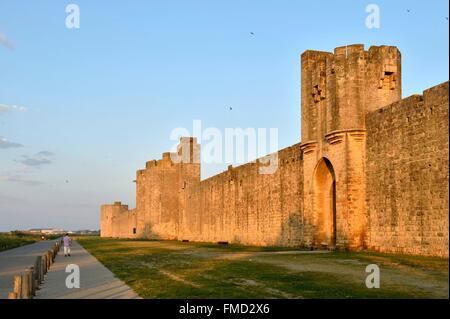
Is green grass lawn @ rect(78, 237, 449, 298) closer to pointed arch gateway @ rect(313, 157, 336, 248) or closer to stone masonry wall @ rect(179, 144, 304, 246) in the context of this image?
pointed arch gateway @ rect(313, 157, 336, 248)

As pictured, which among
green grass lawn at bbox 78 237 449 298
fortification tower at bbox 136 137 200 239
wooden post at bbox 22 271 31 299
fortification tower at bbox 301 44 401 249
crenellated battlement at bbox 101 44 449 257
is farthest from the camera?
fortification tower at bbox 136 137 200 239

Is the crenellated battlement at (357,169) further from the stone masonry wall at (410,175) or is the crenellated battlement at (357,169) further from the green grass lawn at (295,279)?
the green grass lawn at (295,279)

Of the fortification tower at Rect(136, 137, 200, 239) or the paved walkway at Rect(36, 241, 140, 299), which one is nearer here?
the paved walkway at Rect(36, 241, 140, 299)

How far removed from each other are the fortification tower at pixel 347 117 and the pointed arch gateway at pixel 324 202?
0.14 ft

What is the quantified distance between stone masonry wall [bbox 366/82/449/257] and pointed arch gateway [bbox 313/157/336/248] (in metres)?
3.54

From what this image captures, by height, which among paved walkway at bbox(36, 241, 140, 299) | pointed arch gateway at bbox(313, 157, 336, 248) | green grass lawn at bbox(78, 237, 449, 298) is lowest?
paved walkway at bbox(36, 241, 140, 299)

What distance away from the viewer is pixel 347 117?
71.9ft

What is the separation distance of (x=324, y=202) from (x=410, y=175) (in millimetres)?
7122

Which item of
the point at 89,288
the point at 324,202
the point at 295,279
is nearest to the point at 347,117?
the point at 324,202

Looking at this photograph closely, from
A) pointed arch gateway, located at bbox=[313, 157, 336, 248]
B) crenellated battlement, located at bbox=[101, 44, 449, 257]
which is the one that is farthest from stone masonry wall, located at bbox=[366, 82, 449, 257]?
pointed arch gateway, located at bbox=[313, 157, 336, 248]

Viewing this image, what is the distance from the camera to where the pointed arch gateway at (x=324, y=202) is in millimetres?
24500

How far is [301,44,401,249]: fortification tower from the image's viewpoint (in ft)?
70.4

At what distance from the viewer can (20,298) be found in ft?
31.4
